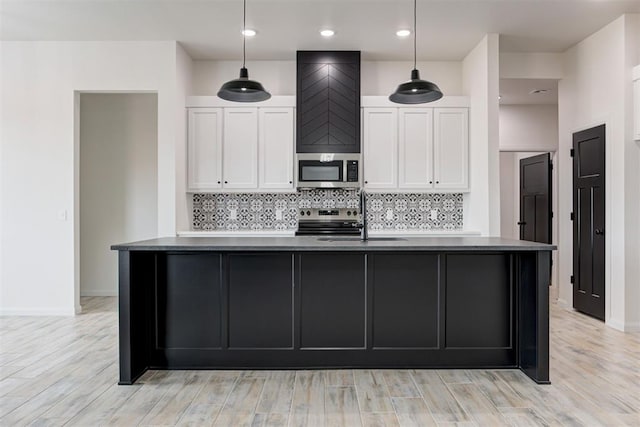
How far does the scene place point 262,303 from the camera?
126 inches

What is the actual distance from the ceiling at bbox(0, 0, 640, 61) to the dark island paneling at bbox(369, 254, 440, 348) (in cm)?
237

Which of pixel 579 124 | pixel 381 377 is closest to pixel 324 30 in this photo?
pixel 579 124

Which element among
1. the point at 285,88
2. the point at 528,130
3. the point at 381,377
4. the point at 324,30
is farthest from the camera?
the point at 528,130

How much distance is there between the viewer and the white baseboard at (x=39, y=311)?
492cm

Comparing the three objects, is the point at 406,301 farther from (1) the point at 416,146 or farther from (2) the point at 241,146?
(2) the point at 241,146

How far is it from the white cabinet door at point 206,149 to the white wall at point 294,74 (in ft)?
1.46

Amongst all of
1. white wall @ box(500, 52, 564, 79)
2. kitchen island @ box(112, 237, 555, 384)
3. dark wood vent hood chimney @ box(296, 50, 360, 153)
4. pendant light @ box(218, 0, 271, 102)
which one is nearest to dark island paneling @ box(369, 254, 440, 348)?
kitchen island @ box(112, 237, 555, 384)

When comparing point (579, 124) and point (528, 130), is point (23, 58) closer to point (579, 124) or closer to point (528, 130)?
point (579, 124)

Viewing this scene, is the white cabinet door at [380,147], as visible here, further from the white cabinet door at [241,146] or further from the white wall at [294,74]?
the white cabinet door at [241,146]

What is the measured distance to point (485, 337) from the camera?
3.23 metres

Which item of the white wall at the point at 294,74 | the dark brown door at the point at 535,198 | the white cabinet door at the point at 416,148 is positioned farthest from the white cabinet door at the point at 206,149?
the dark brown door at the point at 535,198

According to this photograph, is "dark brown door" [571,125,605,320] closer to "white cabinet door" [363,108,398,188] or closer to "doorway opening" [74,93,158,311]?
"white cabinet door" [363,108,398,188]

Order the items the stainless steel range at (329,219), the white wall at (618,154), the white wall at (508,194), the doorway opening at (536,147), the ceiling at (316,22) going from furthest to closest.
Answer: the white wall at (508,194) < the doorway opening at (536,147) < the stainless steel range at (329,219) < the white wall at (618,154) < the ceiling at (316,22)

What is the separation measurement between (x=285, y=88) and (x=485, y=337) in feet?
12.2
